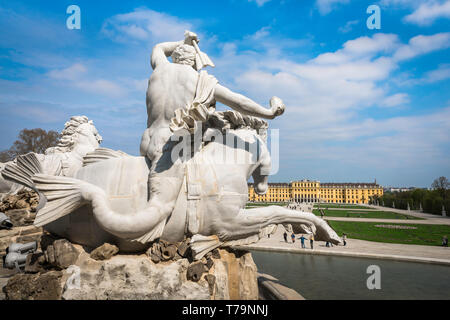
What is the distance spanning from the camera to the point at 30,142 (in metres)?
19.9

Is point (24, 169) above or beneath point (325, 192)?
beneath

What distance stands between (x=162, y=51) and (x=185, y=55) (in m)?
0.48

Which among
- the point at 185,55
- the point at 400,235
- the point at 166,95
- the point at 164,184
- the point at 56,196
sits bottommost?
the point at 400,235

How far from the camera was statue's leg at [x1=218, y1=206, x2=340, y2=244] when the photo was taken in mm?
4203

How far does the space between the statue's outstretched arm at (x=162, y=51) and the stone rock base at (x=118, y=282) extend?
316 centimetres

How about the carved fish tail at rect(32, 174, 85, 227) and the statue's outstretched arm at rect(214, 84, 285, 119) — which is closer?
the carved fish tail at rect(32, 174, 85, 227)

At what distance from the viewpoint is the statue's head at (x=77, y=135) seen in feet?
18.5

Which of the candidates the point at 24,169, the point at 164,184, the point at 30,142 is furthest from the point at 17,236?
the point at 30,142

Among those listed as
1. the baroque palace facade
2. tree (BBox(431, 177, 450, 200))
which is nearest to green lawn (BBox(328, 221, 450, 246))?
tree (BBox(431, 177, 450, 200))

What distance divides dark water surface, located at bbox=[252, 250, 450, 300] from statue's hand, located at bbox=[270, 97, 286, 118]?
551cm

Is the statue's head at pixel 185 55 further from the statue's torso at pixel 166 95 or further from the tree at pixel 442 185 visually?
the tree at pixel 442 185

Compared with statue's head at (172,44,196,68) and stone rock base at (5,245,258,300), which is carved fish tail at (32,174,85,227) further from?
statue's head at (172,44,196,68)

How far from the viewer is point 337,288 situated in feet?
27.3

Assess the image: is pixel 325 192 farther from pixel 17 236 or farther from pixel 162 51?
pixel 162 51
